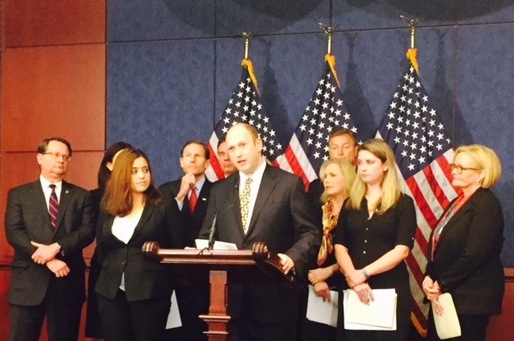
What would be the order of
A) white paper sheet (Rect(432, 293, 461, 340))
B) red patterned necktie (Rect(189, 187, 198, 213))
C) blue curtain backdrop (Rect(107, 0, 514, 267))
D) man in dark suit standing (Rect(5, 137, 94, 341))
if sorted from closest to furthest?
white paper sheet (Rect(432, 293, 461, 340)), man in dark suit standing (Rect(5, 137, 94, 341)), red patterned necktie (Rect(189, 187, 198, 213)), blue curtain backdrop (Rect(107, 0, 514, 267))

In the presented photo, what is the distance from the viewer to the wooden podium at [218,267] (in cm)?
377

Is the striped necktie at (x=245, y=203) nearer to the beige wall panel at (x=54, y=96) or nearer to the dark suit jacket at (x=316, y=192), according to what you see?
the dark suit jacket at (x=316, y=192)

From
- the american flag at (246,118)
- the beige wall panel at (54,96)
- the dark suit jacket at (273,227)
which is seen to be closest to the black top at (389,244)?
the dark suit jacket at (273,227)

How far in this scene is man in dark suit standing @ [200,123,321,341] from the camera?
4.33 m

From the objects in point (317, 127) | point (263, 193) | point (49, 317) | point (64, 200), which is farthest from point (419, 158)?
point (49, 317)

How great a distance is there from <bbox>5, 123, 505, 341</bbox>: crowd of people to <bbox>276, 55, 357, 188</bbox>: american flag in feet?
1.35

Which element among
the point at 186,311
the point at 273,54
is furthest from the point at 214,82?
the point at 186,311

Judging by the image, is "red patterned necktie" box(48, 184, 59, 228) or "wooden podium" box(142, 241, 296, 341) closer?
"wooden podium" box(142, 241, 296, 341)

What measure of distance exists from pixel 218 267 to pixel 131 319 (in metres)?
1.29

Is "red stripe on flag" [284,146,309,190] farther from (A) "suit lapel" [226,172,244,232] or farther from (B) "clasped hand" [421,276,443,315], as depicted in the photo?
(A) "suit lapel" [226,172,244,232]

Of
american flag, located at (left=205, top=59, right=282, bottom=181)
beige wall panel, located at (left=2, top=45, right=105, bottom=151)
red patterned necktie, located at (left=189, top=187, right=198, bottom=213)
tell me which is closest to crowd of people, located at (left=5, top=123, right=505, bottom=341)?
red patterned necktie, located at (left=189, top=187, right=198, bottom=213)

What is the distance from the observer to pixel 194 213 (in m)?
5.71

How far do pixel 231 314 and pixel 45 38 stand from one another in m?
3.88

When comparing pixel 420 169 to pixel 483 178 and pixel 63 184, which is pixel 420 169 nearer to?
pixel 483 178
